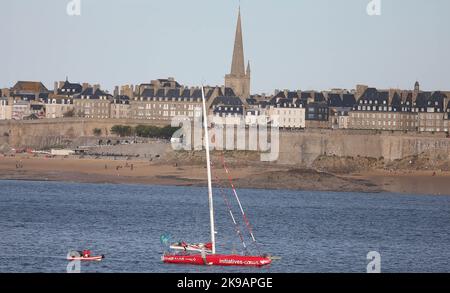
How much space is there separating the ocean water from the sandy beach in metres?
1.80

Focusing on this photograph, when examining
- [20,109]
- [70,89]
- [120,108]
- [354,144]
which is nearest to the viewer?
[354,144]

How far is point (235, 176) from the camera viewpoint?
268ft

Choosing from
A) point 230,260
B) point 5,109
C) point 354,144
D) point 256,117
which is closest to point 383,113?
point 256,117

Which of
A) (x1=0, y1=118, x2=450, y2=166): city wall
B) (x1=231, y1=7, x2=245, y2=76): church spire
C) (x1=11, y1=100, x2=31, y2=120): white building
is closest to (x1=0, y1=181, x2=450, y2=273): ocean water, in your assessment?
(x1=0, y1=118, x2=450, y2=166): city wall

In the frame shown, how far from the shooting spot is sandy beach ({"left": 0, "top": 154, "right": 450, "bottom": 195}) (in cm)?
7944

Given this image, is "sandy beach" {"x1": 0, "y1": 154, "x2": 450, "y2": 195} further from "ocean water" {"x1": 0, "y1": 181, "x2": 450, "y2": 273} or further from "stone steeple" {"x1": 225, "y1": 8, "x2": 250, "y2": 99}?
"stone steeple" {"x1": 225, "y1": 8, "x2": 250, "y2": 99}

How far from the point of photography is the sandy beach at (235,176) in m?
79.4

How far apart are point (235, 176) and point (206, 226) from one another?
28.8 meters

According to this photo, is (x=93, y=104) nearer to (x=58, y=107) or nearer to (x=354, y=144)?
(x=58, y=107)

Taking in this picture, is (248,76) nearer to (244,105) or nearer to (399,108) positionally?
(244,105)

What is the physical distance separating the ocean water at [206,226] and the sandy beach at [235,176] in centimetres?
180

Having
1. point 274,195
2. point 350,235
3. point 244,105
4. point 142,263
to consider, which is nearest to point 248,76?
point 244,105

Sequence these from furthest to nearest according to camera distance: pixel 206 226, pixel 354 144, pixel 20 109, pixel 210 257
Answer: pixel 20 109 → pixel 354 144 → pixel 206 226 → pixel 210 257

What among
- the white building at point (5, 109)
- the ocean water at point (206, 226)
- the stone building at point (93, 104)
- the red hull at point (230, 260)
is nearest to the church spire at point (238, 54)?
the stone building at point (93, 104)
